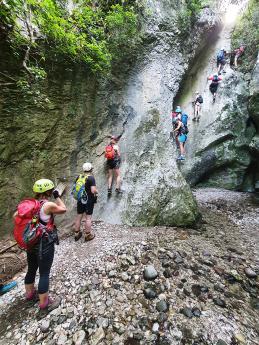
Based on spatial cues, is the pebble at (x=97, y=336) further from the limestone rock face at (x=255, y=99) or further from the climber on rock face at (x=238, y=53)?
the climber on rock face at (x=238, y=53)

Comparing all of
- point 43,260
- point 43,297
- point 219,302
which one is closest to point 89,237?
point 43,297

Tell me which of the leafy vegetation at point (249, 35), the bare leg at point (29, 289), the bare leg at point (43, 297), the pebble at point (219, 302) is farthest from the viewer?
the leafy vegetation at point (249, 35)

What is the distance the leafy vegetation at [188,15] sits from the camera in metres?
14.6

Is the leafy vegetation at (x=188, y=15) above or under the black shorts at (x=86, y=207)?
above

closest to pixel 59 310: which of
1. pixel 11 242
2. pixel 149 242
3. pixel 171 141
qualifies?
pixel 11 242

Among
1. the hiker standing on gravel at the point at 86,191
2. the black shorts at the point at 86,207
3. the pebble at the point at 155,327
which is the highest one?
the hiker standing on gravel at the point at 86,191

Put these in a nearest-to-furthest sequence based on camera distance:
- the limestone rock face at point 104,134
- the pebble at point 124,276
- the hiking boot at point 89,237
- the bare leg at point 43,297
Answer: the bare leg at point 43,297
the pebble at point 124,276
the limestone rock face at point 104,134
the hiking boot at point 89,237

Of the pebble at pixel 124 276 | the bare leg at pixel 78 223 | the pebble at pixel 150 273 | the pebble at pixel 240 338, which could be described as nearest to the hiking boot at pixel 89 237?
the bare leg at pixel 78 223

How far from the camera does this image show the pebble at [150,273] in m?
5.67

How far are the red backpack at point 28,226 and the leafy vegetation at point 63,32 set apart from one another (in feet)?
16.1

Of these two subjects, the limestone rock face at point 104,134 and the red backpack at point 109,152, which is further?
the red backpack at point 109,152

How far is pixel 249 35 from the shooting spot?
18.8 meters

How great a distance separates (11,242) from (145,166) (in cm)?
614

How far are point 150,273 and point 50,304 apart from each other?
2545 mm
